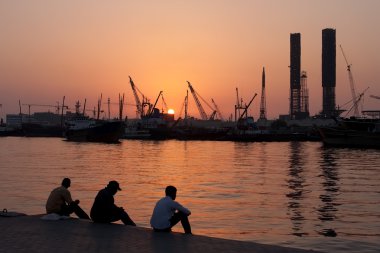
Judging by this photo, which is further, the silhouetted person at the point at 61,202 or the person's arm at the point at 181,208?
the silhouetted person at the point at 61,202

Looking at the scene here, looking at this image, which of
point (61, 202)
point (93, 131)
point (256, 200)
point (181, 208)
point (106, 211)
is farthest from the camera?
point (93, 131)

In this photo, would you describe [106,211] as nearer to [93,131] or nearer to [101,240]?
[101,240]

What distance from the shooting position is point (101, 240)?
14.0m

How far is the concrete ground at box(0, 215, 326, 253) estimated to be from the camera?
1298cm

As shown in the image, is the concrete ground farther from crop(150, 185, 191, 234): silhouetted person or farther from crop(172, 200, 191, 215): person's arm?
crop(172, 200, 191, 215): person's arm

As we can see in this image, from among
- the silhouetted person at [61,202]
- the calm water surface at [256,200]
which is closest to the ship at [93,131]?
the calm water surface at [256,200]

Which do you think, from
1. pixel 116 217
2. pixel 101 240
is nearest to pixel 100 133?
pixel 116 217

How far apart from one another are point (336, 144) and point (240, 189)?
3796 inches

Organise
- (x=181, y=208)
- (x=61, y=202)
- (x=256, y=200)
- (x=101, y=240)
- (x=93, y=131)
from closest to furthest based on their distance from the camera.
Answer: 1. (x=101, y=240)
2. (x=181, y=208)
3. (x=61, y=202)
4. (x=256, y=200)
5. (x=93, y=131)

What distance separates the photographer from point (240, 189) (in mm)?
37250

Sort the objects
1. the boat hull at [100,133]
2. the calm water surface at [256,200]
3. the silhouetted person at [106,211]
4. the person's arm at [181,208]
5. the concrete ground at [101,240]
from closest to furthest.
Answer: the concrete ground at [101,240] → the person's arm at [181,208] → the silhouetted person at [106,211] → the calm water surface at [256,200] → the boat hull at [100,133]

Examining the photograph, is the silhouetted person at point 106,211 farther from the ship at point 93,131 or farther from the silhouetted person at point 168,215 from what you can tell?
the ship at point 93,131

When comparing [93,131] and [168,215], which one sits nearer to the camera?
[168,215]

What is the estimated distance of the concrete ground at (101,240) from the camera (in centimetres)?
1298
